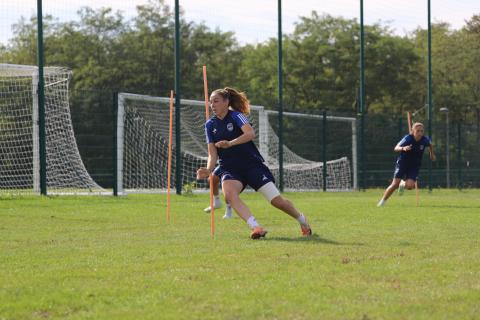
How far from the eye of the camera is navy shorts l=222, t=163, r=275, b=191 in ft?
34.6

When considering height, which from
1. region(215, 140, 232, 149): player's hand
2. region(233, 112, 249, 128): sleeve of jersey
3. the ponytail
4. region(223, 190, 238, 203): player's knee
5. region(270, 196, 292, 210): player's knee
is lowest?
region(270, 196, 292, 210): player's knee

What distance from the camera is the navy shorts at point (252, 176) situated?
1055 centimetres

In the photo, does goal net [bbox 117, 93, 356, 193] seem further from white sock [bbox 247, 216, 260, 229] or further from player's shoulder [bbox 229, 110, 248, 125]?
white sock [bbox 247, 216, 260, 229]

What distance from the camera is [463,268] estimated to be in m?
7.61

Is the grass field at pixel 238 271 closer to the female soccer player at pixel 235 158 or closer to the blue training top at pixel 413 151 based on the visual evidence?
the female soccer player at pixel 235 158

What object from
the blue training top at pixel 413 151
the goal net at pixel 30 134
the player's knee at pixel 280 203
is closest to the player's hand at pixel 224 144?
the player's knee at pixel 280 203

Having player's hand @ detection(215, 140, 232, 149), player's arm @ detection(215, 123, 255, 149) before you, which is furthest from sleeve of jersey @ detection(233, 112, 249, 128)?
player's hand @ detection(215, 140, 232, 149)

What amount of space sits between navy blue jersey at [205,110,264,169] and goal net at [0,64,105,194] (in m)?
11.7

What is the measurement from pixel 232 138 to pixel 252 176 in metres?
0.48

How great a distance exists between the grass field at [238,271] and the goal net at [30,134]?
30.0 ft

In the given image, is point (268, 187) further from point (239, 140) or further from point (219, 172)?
point (219, 172)

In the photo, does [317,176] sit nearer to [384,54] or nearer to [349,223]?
[349,223]

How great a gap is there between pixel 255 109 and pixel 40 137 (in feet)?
34.2

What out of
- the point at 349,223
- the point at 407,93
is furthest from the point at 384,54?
the point at 349,223
